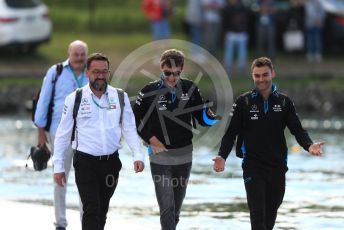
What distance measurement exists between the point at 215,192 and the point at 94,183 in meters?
6.08

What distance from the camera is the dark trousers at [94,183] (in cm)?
1130

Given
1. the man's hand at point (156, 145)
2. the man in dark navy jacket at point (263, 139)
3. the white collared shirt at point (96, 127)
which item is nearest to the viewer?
the white collared shirt at point (96, 127)

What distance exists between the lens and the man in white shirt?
37.3ft

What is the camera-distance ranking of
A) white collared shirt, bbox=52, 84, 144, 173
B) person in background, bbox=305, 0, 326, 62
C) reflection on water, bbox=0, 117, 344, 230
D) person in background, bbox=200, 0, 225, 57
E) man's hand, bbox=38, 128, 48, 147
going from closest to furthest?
white collared shirt, bbox=52, 84, 144, 173
man's hand, bbox=38, 128, 48, 147
reflection on water, bbox=0, 117, 344, 230
person in background, bbox=200, 0, 225, 57
person in background, bbox=305, 0, 326, 62

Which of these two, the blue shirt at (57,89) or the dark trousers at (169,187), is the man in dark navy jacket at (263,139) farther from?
the blue shirt at (57,89)

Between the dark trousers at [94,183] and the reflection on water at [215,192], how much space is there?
2774 millimetres

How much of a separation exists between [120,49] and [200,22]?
10.6 ft

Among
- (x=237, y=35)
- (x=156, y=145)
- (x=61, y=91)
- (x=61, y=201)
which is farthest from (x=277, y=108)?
(x=237, y=35)

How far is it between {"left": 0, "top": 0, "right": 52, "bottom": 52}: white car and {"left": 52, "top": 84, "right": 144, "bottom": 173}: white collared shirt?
835 inches

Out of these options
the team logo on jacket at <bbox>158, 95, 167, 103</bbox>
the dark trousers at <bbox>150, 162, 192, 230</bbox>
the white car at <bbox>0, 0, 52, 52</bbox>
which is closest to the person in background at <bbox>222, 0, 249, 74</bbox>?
the white car at <bbox>0, 0, 52, 52</bbox>

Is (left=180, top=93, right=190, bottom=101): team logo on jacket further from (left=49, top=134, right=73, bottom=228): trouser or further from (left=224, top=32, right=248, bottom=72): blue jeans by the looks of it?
(left=224, top=32, right=248, bottom=72): blue jeans

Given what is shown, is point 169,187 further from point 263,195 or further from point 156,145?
point 263,195

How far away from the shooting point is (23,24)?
32.7 m

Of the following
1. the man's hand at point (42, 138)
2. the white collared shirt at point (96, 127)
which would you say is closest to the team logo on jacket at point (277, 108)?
the white collared shirt at point (96, 127)
